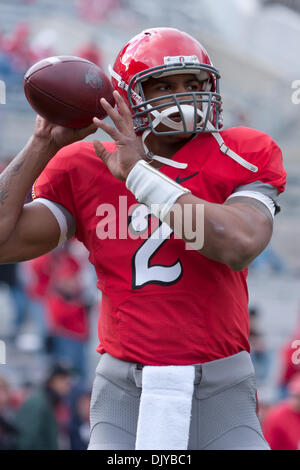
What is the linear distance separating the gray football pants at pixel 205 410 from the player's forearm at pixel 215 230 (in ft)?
1.18

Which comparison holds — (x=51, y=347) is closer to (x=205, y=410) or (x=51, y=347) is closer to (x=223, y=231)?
(x=205, y=410)

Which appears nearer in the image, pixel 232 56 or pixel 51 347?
pixel 51 347

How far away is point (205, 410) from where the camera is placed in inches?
84.1

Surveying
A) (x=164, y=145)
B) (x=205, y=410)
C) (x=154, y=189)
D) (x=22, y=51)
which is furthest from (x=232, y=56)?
(x=205, y=410)

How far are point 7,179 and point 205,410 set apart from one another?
3.14 feet

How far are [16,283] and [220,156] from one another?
483cm

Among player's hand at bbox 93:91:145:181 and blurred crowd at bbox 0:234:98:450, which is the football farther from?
blurred crowd at bbox 0:234:98:450

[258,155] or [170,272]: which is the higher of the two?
[258,155]

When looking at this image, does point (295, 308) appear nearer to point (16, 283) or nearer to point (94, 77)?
point (16, 283)

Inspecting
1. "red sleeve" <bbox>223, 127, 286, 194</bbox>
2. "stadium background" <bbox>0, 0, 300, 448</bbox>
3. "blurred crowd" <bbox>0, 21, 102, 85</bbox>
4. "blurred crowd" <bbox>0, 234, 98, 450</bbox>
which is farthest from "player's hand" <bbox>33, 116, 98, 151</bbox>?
"blurred crowd" <bbox>0, 21, 102, 85</bbox>

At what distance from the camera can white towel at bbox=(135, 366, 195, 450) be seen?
6.81 feet

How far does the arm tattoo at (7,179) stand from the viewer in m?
2.30

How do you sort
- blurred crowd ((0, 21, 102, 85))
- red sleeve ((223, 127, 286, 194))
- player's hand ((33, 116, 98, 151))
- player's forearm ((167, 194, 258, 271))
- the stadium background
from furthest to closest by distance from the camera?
blurred crowd ((0, 21, 102, 85)), the stadium background, player's hand ((33, 116, 98, 151)), red sleeve ((223, 127, 286, 194)), player's forearm ((167, 194, 258, 271))

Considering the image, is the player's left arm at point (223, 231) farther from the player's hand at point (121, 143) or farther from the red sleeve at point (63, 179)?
the red sleeve at point (63, 179)
